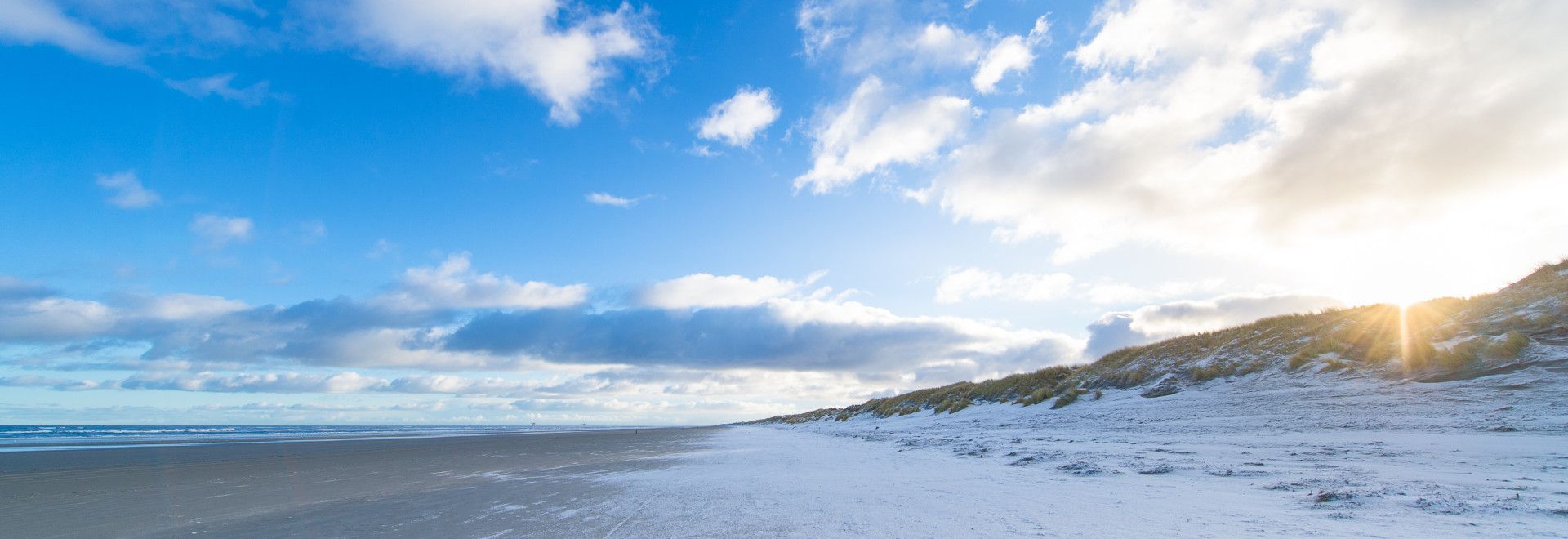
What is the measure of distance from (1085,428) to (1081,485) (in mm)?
8504

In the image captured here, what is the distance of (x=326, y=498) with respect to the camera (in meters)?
9.64

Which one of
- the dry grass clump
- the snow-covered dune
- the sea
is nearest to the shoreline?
the sea

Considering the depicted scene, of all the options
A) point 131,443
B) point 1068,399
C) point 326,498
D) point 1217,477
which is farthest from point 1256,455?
point 131,443

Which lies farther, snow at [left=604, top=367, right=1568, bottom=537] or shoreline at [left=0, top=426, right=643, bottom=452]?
shoreline at [left=0, top=426, right=643, bottom=452]

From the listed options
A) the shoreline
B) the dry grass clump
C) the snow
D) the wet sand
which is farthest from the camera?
the shoreline

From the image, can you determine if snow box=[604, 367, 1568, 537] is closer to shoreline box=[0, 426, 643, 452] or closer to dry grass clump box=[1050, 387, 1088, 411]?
dry grass clump box=[1050, 387, 1088, 411]

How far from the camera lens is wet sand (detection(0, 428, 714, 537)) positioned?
708 centimetres

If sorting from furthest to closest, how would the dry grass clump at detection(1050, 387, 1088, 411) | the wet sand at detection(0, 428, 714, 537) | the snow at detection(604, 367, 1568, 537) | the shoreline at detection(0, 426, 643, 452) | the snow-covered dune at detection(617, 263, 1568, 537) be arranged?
the shoreline at detection(0, 426, 643, 452)
the dry grass clump at detection(1050, 387, 1088, 411)
the wet sand at detection(0, 428, 714, 537)
the snow-covered dune at detection(617, 263, 1568, 537)
the snow at detection(604, 367, 1568, 537)

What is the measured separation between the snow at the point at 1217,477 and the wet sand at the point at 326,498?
995 mm

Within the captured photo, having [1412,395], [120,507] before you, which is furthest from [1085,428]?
[120,507]

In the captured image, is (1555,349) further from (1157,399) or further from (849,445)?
(849,445)

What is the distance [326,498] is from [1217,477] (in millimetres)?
12617

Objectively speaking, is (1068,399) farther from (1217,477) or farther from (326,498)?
(326,498)

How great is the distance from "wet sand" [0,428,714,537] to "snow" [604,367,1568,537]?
1.00m
